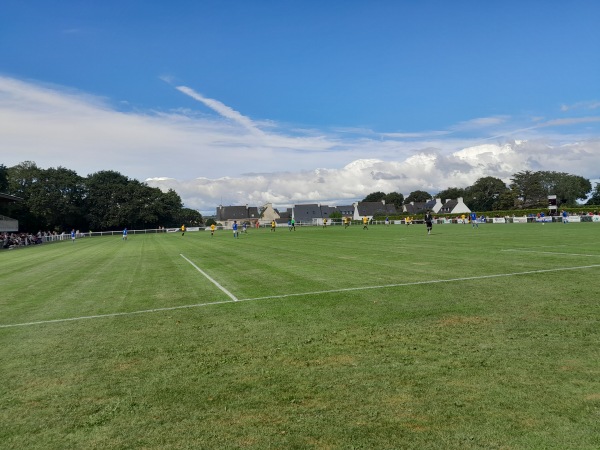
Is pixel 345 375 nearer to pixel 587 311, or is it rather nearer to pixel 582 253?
pixel 587 311

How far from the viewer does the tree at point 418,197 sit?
177000mm

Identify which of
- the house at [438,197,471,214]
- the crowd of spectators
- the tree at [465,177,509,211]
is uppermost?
the tree at [465,177,509,211]

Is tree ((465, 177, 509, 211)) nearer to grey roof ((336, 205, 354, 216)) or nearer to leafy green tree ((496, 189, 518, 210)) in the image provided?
leafy green tree ((496, 189, 518, 210))

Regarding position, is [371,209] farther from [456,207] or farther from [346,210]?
[456,207]

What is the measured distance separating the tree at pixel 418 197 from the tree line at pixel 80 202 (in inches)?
→ 3979

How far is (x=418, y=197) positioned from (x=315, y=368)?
179m

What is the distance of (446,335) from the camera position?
659 cm

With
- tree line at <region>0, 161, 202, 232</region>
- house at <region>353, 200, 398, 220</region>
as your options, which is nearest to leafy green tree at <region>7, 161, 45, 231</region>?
tree line at <region>0, 161, 202, 232</region>

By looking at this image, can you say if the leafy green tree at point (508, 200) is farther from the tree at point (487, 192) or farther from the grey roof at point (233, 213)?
the grey roof at point (233, 213)

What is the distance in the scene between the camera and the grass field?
388 cm

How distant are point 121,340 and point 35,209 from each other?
10424 cm

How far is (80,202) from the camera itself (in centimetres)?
10662

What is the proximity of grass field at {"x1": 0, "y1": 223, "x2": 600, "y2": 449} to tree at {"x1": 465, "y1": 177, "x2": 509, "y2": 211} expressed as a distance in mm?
131961

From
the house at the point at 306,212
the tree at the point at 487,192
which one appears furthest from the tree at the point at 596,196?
the house at the point at 306,212
